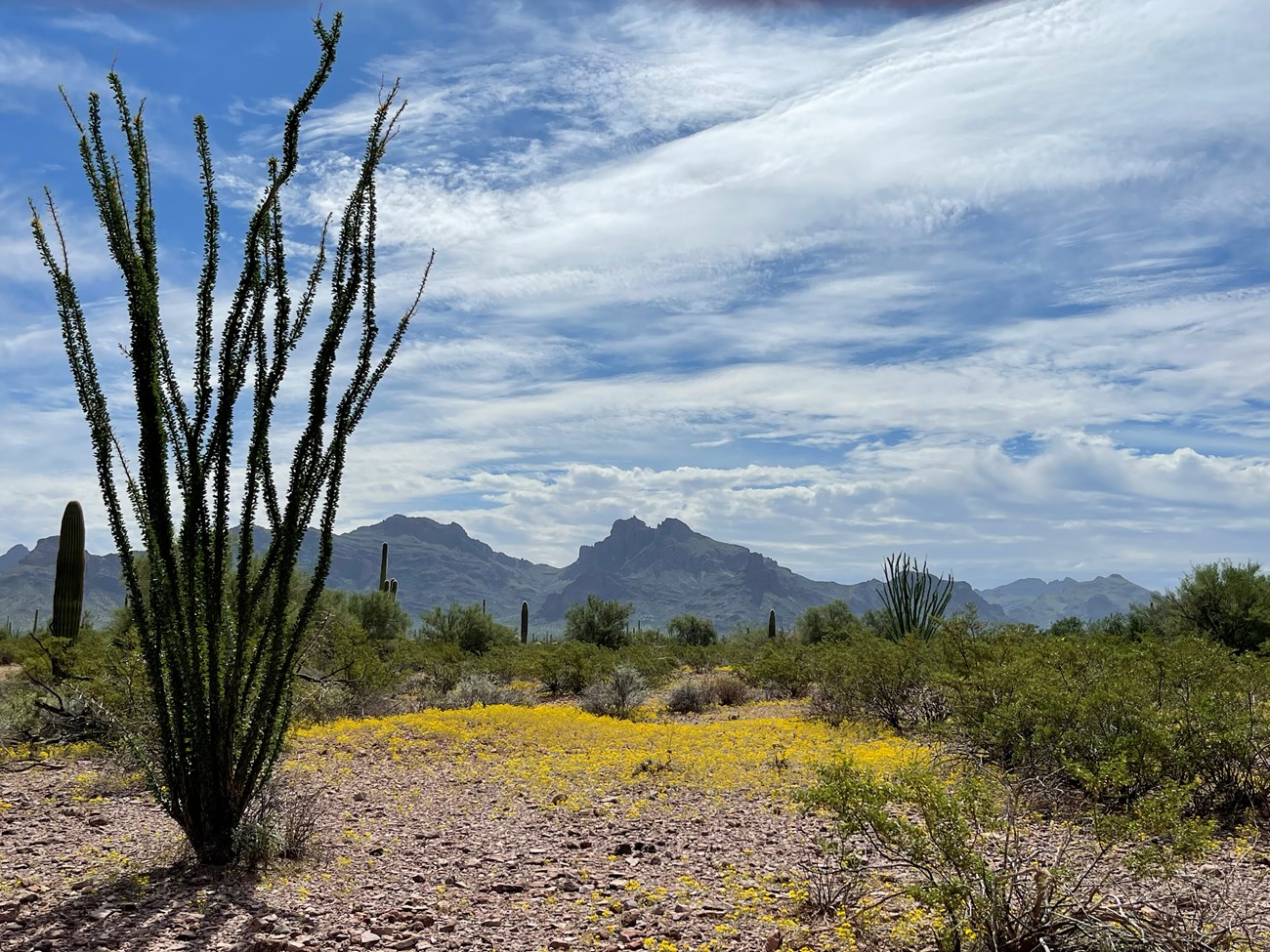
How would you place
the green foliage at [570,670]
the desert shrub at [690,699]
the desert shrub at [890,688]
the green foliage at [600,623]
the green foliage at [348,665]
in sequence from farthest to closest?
1. the green foliage at [600,623]
2. the green foliage at [570,670]
3. the desert shrub at [690,699]
4. the green foliage at [348,665]
5. the desert shrub at [890,688]

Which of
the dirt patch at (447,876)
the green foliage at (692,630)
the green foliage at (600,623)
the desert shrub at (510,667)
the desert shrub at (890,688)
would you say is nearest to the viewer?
the dirt patch at (447,876)

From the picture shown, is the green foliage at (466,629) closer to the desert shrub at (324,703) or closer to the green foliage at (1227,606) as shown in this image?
the desert shrub at (324,703)

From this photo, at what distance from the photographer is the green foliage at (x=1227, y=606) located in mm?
22406

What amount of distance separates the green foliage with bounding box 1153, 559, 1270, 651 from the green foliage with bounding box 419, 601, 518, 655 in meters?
18.6

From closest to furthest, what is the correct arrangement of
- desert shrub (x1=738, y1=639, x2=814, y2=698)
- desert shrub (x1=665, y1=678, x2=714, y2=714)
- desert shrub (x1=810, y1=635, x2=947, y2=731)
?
desert shrub (x1=810, y1=635, x2=947, y2=731) < desert shrub (x1=665, y1=678, x2=714, y2=714) < desert shrub (x1=738, y1=639, x2=814, y2=698)

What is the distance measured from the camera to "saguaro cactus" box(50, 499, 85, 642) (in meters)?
18.7

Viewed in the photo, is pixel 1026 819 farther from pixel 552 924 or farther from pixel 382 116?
pixel 382 116

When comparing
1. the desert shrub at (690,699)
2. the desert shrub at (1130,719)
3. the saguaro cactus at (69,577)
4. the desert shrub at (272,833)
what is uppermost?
the saguaro cactus at (69,577)

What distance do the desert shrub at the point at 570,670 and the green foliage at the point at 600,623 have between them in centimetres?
883

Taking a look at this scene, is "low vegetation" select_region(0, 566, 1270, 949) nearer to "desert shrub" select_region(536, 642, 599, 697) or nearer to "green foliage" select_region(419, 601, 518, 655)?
"desert shrub" select_region(536, 642, 599, 697)

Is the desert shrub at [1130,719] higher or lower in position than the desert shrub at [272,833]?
higher

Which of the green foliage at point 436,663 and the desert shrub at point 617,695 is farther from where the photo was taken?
the green foliage at point 436,663

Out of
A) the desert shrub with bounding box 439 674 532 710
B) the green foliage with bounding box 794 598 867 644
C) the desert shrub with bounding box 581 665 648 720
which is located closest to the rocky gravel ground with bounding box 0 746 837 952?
the desert shrub with bounding box 581 665 648 720

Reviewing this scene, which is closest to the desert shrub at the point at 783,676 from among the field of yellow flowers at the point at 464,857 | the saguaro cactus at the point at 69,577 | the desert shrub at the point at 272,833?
the field of yellow flowers at the point at 464,857
